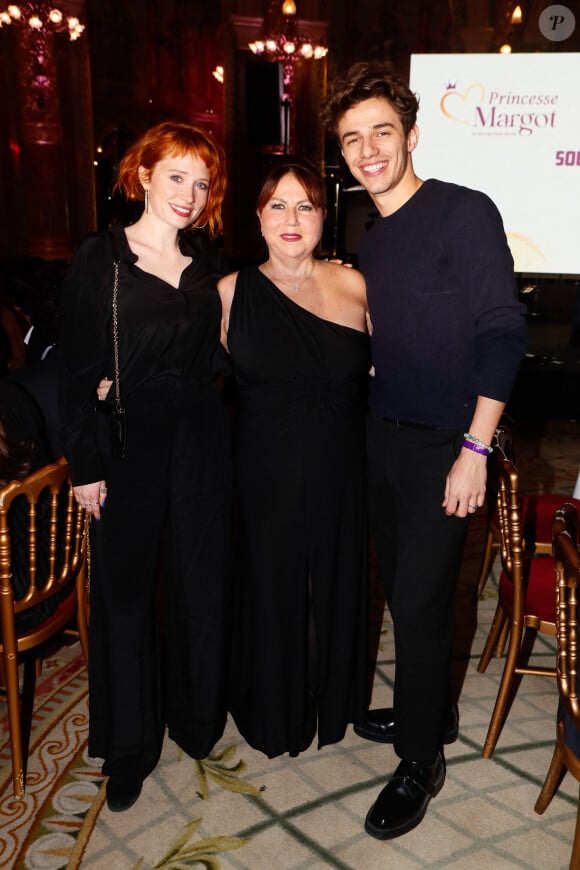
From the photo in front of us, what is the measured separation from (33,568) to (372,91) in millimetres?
1547

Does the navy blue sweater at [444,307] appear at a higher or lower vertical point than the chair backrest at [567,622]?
higher

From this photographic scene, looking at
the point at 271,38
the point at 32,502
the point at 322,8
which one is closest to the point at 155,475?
the point at 32,502

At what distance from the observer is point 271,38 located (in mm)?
11289

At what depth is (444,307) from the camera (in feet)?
5.74

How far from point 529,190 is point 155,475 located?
13.8 ft

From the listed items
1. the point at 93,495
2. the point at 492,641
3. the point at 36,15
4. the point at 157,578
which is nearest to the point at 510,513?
the point at 492,641

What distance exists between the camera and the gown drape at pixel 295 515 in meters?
1.97

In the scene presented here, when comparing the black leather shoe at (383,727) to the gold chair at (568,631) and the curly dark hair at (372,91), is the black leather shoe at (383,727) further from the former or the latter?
the curly dark hair at (372,91)

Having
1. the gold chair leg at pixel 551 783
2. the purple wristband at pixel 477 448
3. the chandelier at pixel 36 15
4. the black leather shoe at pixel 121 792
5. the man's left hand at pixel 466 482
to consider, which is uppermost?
the chandelier at pixel 36 15

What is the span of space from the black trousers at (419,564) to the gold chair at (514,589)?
0.96 feet

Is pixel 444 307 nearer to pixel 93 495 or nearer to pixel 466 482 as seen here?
pixel 466 482

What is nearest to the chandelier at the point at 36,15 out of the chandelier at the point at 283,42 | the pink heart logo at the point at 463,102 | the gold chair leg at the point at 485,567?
the chandelier at the point at 283,42

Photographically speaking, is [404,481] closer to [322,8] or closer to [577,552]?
[577,552]

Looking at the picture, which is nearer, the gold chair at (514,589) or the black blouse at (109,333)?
the black blouse at (109,333)
